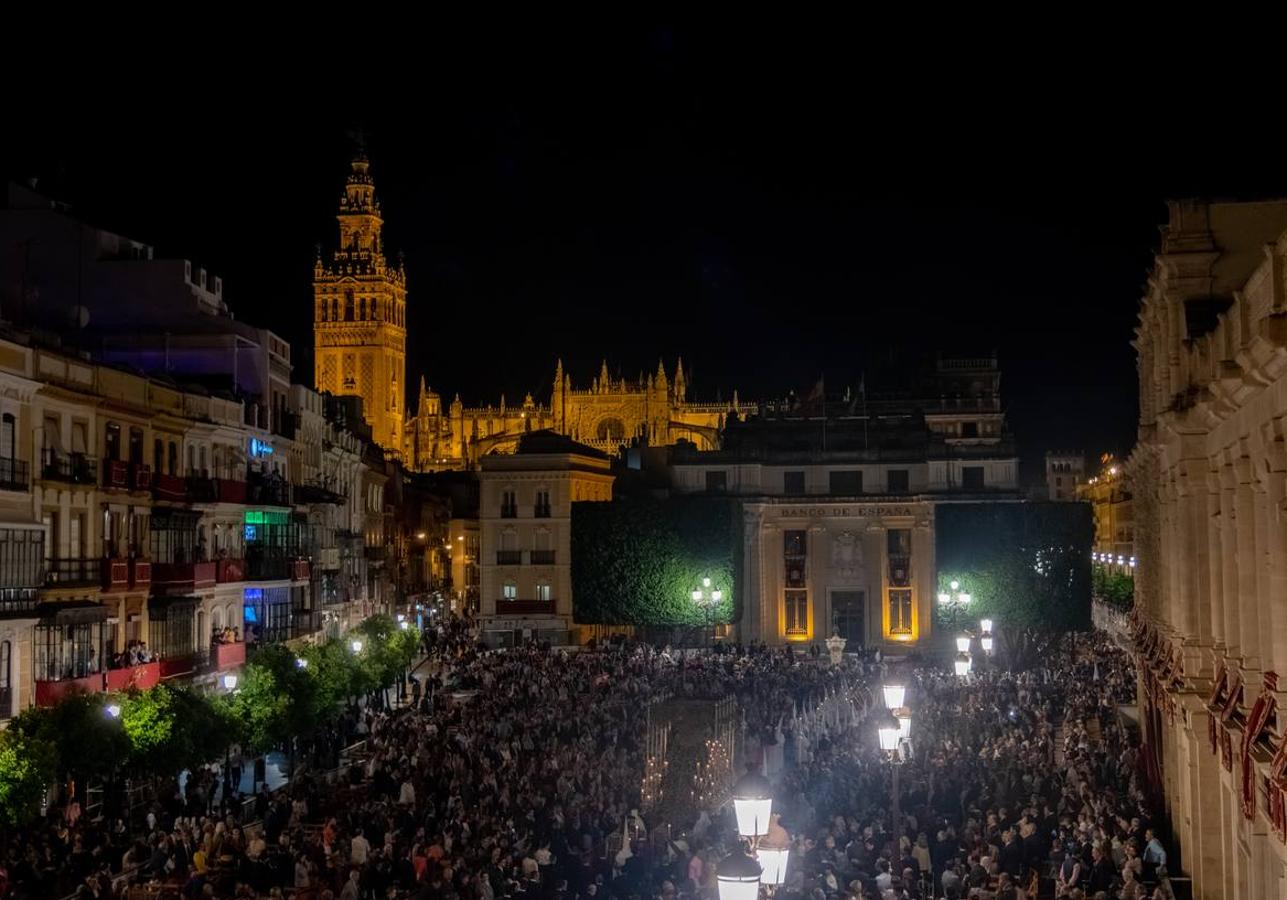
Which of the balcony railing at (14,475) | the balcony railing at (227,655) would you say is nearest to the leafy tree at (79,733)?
the balcony railing at (14,475)

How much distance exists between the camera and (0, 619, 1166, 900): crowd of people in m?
22.8

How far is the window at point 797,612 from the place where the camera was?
257ft

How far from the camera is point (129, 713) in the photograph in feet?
96.3

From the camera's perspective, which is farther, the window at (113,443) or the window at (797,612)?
the window at (797,612)

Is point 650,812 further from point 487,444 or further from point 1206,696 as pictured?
point 487,444

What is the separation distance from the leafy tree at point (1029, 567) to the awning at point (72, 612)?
4589cm

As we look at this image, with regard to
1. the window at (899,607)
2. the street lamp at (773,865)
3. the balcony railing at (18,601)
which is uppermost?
the balcony railing at (18,601)

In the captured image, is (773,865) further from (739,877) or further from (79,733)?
(79,733)

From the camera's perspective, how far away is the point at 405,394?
154000mm

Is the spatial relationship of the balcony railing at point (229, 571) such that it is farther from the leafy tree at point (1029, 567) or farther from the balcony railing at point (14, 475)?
the leafy tree at point (1029, 567)

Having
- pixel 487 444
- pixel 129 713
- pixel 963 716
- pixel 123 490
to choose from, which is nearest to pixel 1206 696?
pixel 963 716

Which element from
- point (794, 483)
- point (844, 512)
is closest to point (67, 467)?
point (794, 483)

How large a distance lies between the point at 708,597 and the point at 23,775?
162 feet

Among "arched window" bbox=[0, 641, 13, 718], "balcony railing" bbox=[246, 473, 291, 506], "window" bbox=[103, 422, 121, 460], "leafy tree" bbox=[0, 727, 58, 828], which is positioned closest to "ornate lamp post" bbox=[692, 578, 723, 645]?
"balcony railing" bbox=[246, 473, 291, 506]
